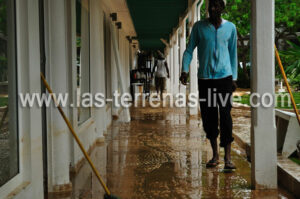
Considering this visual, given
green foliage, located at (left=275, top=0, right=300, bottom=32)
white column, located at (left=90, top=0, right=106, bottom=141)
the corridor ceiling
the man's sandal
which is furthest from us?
green foliage, located at (left=275, top=0, right=300, bottom=32)

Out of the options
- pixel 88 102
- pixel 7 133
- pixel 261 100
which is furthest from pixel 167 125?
pixel 7 133

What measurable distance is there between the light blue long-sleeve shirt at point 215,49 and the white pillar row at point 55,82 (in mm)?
1628

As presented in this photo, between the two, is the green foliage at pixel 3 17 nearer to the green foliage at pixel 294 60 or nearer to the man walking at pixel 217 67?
the man walking at pixel 217 67

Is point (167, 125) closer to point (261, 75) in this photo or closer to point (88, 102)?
point (88, 102)

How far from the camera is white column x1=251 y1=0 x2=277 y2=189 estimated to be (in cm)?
446

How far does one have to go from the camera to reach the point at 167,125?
9.81 m

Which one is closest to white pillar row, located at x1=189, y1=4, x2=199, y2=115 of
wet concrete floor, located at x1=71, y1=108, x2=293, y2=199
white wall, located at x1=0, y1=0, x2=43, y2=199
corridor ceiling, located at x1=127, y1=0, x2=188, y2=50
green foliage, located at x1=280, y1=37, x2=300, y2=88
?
corridor ceiling, located at x1=127, y1=0, x2=188, y2=50

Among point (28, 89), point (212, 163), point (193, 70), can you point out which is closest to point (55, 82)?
point (28, 89)

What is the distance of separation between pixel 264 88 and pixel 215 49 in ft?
2.98

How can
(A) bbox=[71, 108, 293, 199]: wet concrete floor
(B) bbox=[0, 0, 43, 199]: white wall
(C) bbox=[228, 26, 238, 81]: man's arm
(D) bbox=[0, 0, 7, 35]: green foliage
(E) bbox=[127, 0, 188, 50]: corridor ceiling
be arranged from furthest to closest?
(E) bbox=[127, 0, 188, 50]: corridor ceiling
(C) bbox=[228, 26, 238, 81]: man's arm
(A) bbox=[71, 108, 293, 199]: wet concrete floor
(B) bbox=[0, 0, 43, 199]: white wall
(D) bbox=[0, 0, 7, 35]: green foliage

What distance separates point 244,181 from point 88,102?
10.4 ft

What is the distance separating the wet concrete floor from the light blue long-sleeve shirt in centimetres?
113

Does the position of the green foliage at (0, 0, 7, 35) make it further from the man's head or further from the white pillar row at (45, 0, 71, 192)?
the man's head

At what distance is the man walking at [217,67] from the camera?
204 inches
